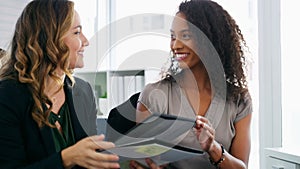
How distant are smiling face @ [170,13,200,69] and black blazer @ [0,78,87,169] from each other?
0.59 m

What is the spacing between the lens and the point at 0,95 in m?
1.18

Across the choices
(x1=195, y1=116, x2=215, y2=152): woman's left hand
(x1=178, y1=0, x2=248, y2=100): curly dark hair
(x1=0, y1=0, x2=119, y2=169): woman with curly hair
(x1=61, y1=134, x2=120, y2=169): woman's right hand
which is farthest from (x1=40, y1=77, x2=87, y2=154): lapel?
(x1=178, y1=0, x2=248, y2=100): curly dark hair

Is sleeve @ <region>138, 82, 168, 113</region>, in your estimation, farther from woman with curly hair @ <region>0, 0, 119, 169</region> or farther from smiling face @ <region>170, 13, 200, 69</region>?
woman with curly hair @ <region>0, 0, 119, 169</region>

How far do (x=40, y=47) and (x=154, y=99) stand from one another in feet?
1.57

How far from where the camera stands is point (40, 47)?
1.26 meters

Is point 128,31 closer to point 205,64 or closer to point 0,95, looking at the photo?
point 205,64

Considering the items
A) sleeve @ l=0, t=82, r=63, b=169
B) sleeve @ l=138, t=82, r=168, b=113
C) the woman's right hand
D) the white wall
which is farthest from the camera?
the white wall

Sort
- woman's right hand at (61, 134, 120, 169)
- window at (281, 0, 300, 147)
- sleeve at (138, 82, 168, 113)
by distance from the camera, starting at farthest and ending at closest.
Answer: window at (281, 0, 300, 147) → sleeve at (138, 82, 168, 113) → woman's right hand at (61, 134, 120, 169)

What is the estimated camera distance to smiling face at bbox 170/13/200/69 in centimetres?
151

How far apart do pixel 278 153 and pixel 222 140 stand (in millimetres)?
322

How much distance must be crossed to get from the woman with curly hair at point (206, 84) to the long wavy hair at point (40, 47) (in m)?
0.37

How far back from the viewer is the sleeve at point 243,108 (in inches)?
60.7

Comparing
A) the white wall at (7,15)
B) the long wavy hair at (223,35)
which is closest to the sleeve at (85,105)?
the long wavy hair at (223,35)

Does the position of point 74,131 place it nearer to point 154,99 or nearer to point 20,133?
point 20,133
